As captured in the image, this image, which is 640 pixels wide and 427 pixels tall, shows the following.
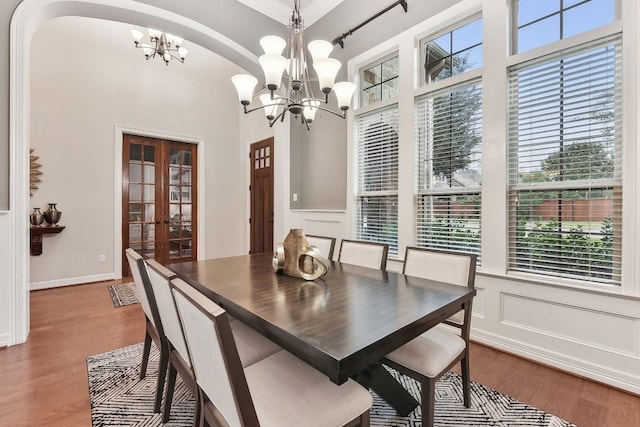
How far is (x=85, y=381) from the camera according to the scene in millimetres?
1960

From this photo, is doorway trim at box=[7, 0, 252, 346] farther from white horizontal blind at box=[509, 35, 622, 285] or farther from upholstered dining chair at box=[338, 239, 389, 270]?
white horizontal blind at box=[509, 35, 622, 285]

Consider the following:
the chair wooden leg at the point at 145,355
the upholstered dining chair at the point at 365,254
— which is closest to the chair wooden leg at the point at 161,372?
the chair wooden leg at the point at 145,355

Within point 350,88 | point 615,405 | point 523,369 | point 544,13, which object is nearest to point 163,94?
point 350,88

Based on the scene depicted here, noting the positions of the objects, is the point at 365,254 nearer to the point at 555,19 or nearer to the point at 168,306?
the point at 168,306

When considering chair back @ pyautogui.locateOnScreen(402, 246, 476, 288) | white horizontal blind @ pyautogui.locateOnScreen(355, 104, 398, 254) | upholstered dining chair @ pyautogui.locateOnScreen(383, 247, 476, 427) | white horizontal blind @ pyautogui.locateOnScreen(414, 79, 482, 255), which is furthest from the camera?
white horizontal blind @ pyautogui.locateOnScreen(355, 104, 398, 254)

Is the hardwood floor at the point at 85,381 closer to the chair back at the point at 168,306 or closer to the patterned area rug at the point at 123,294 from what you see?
the patterned area rug at the point at 123,294

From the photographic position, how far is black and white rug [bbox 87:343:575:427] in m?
1.58

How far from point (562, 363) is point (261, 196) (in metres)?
4.51

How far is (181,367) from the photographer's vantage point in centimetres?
140

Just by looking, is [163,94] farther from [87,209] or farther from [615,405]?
[615,405]

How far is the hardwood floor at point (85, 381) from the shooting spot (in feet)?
5.41

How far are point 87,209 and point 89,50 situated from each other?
2.34m

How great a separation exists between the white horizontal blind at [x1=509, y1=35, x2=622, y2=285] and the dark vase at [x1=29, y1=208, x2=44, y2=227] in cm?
540

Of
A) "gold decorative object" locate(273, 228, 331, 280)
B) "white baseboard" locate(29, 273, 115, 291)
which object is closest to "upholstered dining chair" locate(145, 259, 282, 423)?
"gold decorative object" locate(273, 228, 331, 280)
